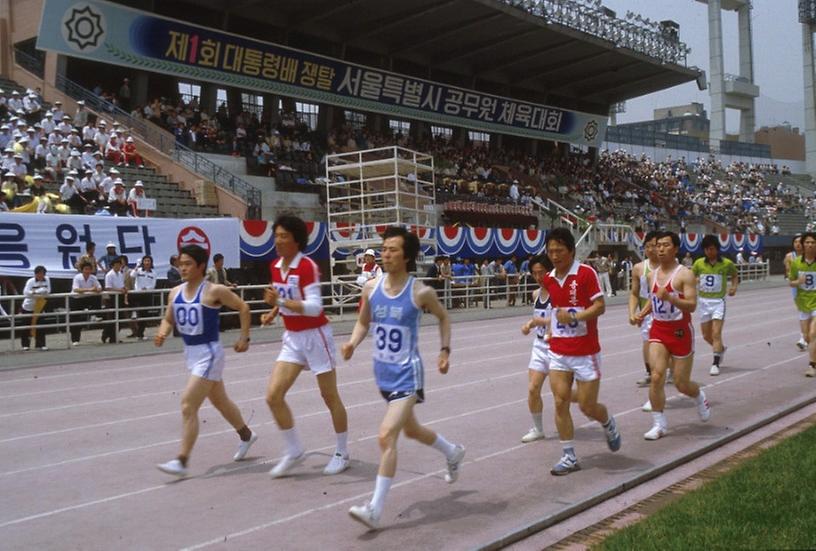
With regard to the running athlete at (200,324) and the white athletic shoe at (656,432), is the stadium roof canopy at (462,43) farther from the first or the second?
the white athletic shoe at (656,432)

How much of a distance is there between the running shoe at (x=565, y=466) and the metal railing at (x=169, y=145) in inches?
808

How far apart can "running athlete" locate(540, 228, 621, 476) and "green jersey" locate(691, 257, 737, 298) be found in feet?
20.9

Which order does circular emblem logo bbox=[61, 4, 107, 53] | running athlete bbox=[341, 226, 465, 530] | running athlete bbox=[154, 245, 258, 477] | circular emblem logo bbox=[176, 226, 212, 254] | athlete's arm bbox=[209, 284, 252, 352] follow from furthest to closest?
circular emblem logo bbox=[61, 4, 107, 53] < circular emblem logo bbox=[176, 226, 212, 254] < athlete's arm bbox=[209, 284, 252, 352] < running athlete bbox=[154, 245, 258, 477] < running athlete bbox=[341, 226, 465, 530]

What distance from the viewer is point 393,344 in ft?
18.9

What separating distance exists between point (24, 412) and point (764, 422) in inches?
338

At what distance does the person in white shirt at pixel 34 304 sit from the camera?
1631cm

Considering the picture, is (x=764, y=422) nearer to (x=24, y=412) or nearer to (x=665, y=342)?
(x=665, y=342)

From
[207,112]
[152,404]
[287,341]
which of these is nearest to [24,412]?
[152,404]

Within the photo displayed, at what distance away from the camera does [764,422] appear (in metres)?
8.52

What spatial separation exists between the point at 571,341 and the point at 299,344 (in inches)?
88.4

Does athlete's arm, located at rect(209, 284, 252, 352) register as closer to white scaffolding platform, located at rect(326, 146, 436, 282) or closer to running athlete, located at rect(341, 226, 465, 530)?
running athlete, located at rect(341, 226, 465, 530)

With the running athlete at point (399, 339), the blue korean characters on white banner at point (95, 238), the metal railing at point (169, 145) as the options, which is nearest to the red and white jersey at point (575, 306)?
the running athlete at point (399, 339)

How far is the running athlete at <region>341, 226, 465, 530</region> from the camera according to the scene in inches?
222

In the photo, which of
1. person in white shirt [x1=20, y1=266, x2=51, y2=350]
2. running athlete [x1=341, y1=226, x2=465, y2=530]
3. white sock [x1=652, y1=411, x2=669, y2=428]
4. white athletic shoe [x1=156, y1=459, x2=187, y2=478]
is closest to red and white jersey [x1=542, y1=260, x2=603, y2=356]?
running athlete [x1=341, y1=226, x2=465, y2=530]
